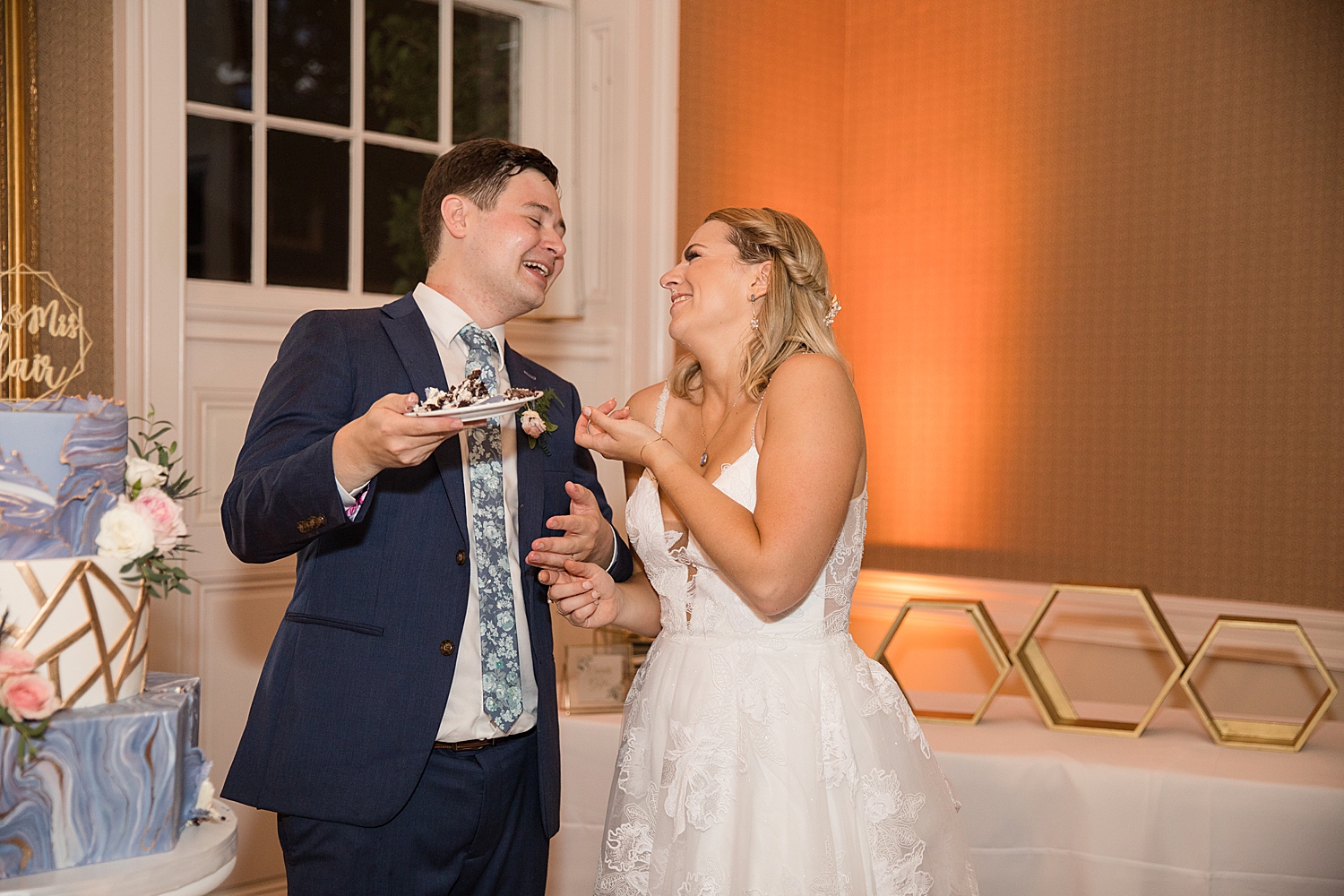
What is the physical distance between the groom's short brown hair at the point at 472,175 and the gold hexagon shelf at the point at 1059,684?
178 cm

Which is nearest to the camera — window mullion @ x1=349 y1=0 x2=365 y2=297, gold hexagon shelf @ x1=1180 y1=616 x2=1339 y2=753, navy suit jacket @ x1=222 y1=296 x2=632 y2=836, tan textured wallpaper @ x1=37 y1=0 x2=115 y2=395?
navy suit jacket @ x1=222 y1=296 x2=632 y2=836

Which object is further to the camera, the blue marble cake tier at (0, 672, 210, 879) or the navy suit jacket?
the navy suit jacket

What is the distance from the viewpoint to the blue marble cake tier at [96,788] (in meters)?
→ 1.37

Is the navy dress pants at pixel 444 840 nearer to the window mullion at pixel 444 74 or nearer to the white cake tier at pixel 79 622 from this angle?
the white cake tier at pixel 79 622

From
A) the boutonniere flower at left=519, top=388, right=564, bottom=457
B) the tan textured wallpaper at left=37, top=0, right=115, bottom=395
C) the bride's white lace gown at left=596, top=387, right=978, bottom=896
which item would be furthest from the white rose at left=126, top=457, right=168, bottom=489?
the tan textured wallpaper at left=37, top=0, right=115, bottom=395

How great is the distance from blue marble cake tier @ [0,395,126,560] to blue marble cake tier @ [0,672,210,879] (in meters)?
0.23

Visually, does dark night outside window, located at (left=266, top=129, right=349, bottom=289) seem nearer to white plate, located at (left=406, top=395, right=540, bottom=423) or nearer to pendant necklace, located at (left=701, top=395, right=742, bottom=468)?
pendant necklace, located at (left=701, top=395, right=742, bottom=468)

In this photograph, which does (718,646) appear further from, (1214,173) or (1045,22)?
(1045,22)

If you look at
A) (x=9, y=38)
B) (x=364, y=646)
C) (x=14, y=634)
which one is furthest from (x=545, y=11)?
(x=14, y=634)

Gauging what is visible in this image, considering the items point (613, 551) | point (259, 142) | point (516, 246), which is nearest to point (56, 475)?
point (516, 246)

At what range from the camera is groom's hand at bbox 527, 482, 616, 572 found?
204 centimetres

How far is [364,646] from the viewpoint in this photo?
190 cm

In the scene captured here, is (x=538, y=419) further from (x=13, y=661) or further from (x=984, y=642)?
(x=984, y=642)

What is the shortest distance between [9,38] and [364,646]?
214 cm
